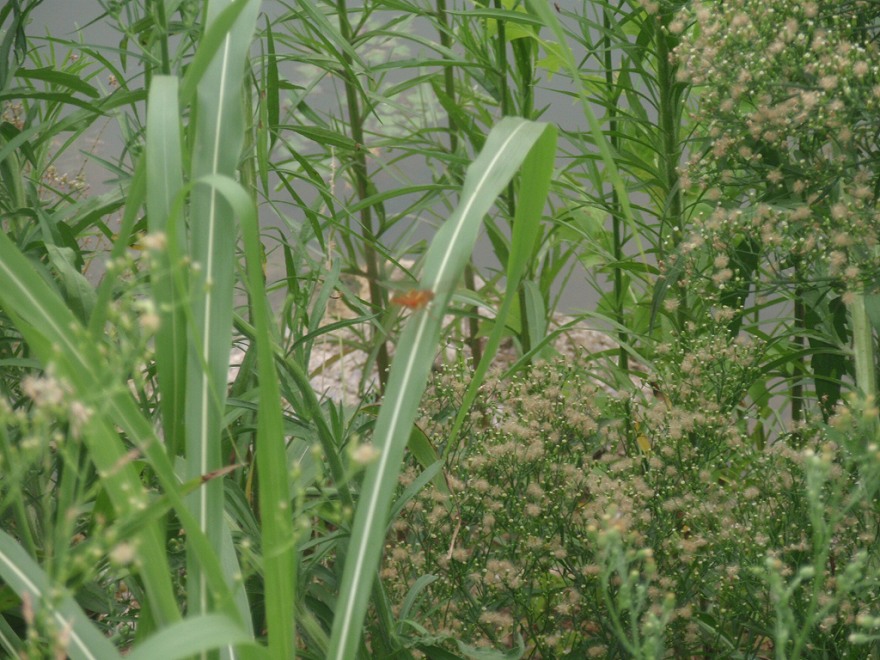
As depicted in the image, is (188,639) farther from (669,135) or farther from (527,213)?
(669,135)

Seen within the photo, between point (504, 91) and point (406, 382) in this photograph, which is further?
point (504, 91)

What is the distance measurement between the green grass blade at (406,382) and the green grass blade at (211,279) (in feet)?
0.31

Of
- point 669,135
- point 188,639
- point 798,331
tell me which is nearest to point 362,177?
point 669,135

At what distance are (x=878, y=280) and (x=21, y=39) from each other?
79cm

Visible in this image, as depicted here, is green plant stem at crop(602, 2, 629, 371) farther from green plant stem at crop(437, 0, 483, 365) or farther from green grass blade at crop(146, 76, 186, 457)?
green grass blade at crop(146, 76, 186, 457)

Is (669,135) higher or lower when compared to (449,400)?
higher

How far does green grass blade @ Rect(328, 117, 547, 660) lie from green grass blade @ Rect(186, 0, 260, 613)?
0.31ft

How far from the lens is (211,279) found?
2.04 ft

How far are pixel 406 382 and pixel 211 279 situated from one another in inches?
5.3

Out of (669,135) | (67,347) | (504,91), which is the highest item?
(504,91)

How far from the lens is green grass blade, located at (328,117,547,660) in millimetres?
594

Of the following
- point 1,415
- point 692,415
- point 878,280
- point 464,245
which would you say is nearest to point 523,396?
point 692,415

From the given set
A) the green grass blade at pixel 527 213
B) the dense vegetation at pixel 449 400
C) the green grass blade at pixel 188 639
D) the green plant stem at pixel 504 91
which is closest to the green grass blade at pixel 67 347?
the dense vegetation at pixel 449 400

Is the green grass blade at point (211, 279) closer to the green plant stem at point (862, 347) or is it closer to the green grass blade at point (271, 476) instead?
the green grass blade at point (271, 476)
